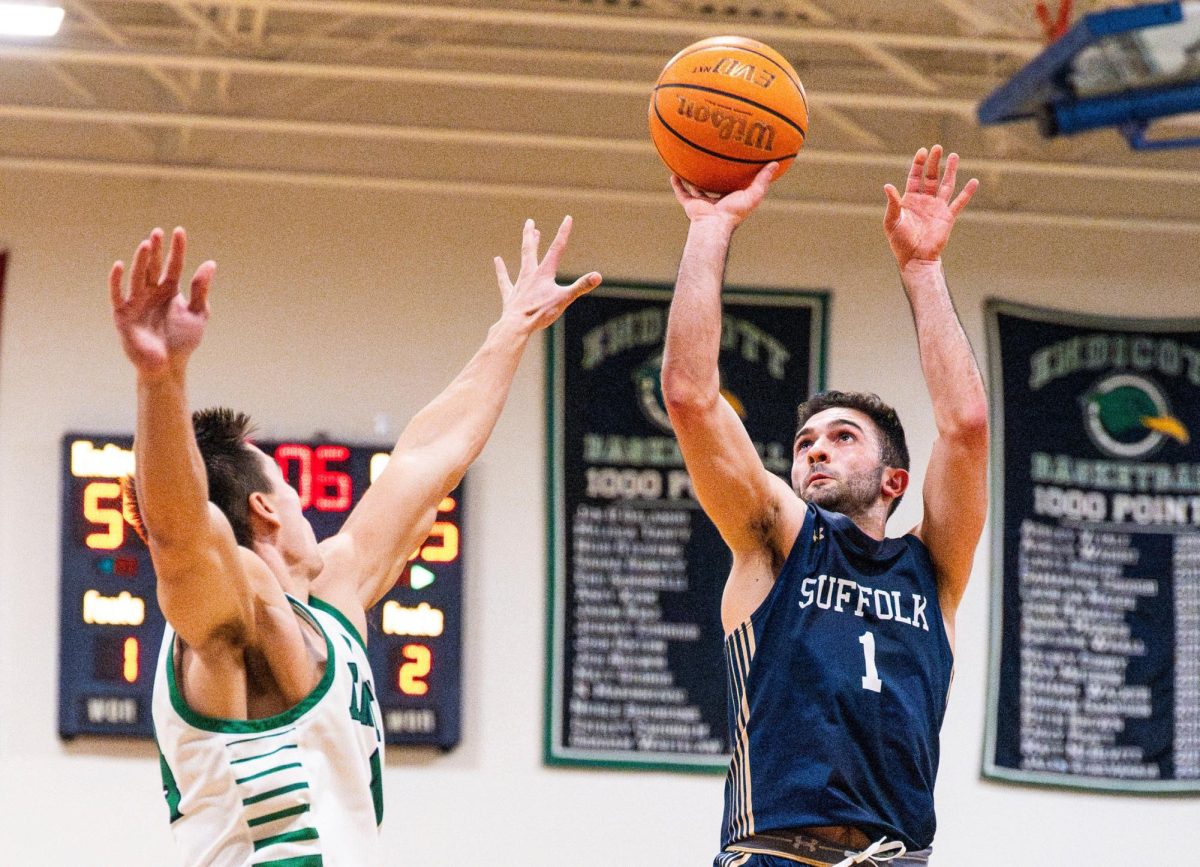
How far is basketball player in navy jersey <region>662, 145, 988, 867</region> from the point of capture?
367 cm

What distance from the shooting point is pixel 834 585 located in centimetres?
384

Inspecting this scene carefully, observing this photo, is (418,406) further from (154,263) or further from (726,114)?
(154,263)

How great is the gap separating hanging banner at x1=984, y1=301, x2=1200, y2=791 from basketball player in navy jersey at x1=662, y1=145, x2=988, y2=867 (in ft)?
16.5

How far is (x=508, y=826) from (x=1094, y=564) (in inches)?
123

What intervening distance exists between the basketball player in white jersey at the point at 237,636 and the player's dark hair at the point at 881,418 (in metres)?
1.16

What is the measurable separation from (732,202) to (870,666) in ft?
Result: 3.41

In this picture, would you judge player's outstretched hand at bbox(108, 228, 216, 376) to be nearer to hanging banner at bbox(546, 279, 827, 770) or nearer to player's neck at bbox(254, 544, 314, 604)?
player's neck at bbox(254, 544, 314, 604)

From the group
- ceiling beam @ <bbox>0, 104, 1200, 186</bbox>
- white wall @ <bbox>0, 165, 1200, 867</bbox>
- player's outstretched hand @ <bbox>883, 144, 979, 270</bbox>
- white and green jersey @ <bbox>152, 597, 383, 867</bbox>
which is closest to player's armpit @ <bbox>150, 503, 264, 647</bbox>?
white and green jersey @ <bbox>152, 597, 383, 867</bbox>

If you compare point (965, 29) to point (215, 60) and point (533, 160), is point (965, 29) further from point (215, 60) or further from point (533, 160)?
point (215, 60)

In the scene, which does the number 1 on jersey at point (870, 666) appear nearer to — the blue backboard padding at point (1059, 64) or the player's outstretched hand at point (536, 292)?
the player's outstretched hand at point (536, 292)

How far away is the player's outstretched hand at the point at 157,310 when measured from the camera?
2.82 meters

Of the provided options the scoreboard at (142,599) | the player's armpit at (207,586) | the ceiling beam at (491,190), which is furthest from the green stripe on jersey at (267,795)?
the ceiling beam at (491,190)

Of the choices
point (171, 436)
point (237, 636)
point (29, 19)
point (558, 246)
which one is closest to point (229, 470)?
point (237, 636)

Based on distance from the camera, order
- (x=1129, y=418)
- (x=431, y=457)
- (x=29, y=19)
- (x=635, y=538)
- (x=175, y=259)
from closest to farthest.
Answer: (x=175, y=259) < (x=431, y=457) < (x=29, y=19) < (x=635, y=538) < (x=1129, y=418)
